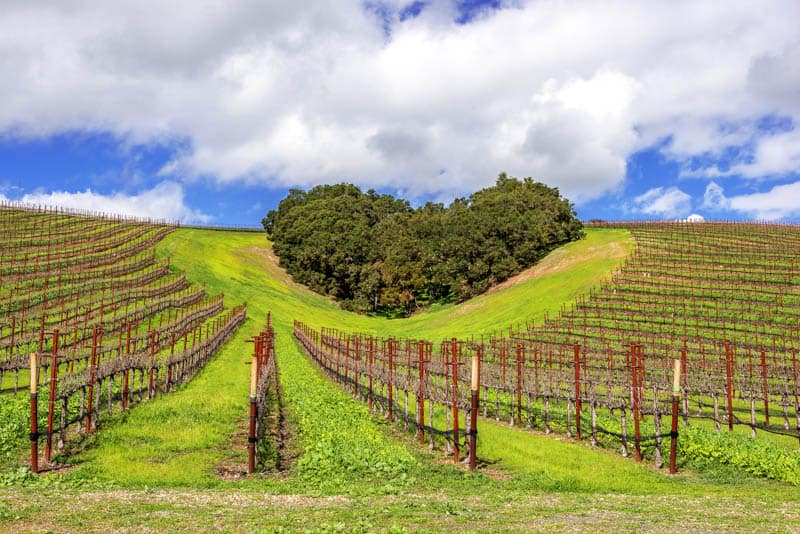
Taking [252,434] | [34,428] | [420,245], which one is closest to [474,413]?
[252,434]

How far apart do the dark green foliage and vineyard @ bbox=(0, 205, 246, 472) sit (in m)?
28.0

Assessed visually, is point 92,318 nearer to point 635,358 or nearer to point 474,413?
point 474,413

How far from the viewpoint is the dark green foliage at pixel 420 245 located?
329 ft

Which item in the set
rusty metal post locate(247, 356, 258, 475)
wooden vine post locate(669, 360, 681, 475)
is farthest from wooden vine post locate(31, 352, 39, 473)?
wooden vine post locate(669, 360, 681, 475)

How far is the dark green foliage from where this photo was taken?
100188 mm

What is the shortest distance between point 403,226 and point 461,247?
64.6 ft

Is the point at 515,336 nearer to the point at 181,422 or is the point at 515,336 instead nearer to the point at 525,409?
the point at 525,409

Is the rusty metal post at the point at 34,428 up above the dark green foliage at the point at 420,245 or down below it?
below

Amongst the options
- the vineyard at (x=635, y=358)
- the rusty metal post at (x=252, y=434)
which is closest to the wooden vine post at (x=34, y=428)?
the rusty metal post at (x=252, y=434)

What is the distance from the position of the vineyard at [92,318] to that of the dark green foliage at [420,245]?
2800 cm

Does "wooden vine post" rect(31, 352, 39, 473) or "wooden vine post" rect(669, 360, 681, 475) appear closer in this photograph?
"wooden vine post" rect(31, 352, 39, 473)

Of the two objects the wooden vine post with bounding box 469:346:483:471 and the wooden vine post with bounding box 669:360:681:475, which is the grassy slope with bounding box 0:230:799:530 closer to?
the wooden vine post with bounding box 669:360:681:475

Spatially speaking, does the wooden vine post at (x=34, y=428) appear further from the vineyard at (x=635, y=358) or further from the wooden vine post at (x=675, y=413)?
the wooden vine post at (x=675, y=413)

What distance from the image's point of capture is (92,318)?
201 ft
